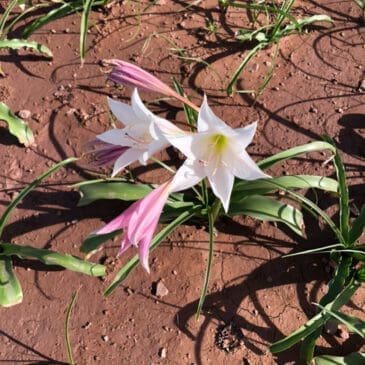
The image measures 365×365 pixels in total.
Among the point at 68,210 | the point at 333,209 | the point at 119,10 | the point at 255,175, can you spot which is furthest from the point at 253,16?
the point at 255,175

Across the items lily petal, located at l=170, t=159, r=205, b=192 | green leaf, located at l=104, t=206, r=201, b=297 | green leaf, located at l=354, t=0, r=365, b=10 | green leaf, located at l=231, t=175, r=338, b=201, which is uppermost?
green leaf, located at l=354, t=0, r=365, b=10

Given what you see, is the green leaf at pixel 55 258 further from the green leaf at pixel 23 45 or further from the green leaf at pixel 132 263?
the green leaf at pixel 23 45

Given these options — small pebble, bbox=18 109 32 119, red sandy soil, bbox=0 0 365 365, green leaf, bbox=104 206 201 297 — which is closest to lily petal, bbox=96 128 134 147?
green leaf, bbox=104 206 201 297

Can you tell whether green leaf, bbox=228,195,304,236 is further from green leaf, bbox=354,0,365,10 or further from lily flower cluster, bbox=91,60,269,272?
green leaf, bbox=354,0,365,10

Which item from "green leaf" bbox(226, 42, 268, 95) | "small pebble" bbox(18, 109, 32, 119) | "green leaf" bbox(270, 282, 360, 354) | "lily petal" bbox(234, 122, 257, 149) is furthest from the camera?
"small pebble" bbox(18, 109, 32, 119)

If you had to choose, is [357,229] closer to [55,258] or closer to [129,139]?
[129,139]

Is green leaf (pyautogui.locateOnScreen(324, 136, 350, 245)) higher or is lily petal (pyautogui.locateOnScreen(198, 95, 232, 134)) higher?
lily petal (pyautogui.locateOnScreen(198, 95, 232, 134))

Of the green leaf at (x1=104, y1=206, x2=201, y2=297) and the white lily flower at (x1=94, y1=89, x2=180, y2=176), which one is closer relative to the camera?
the white lily flower at (x1=94, y1=89, x2=180, y2=176)

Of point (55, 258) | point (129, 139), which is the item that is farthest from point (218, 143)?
point (55, 258)
